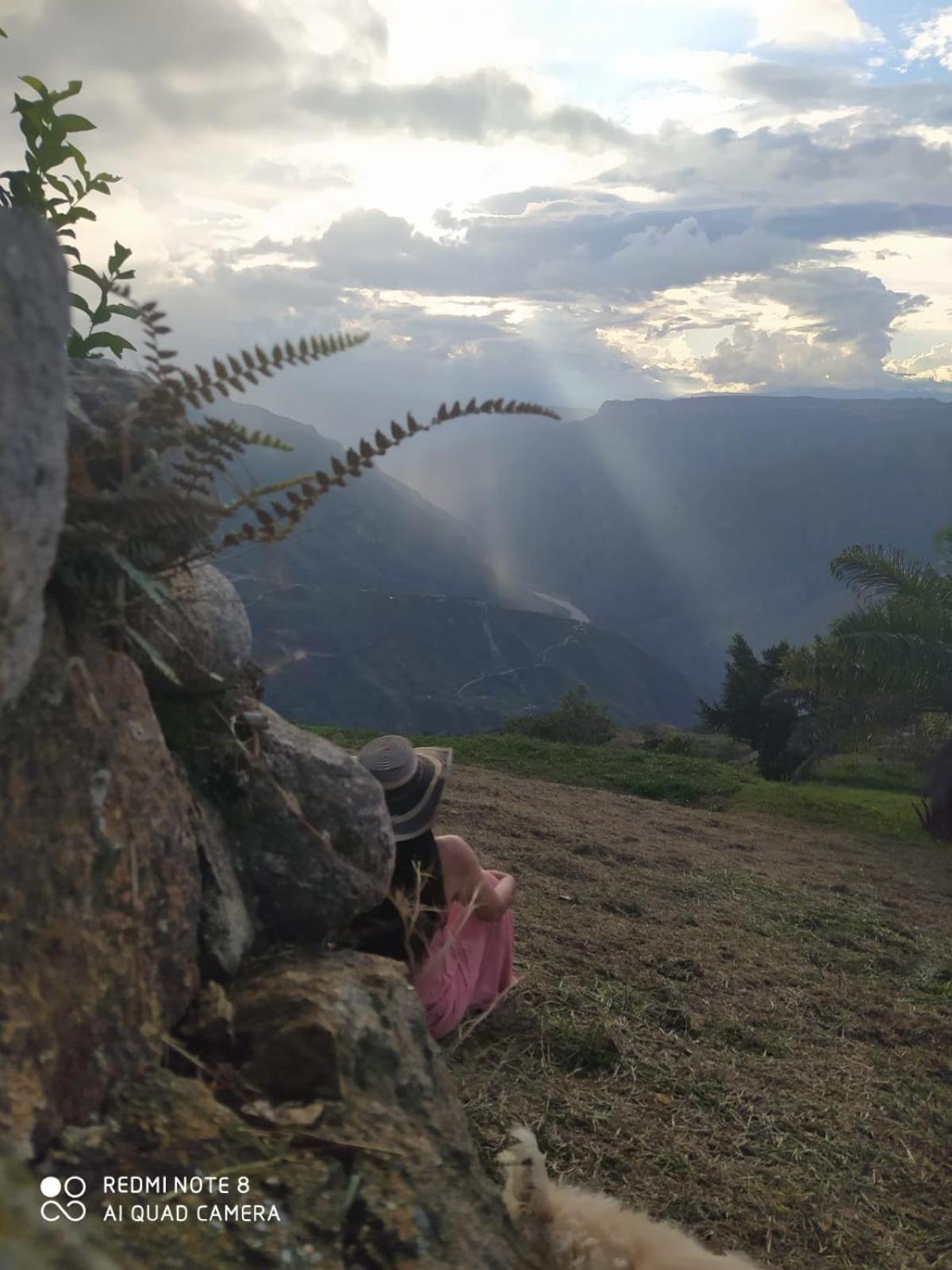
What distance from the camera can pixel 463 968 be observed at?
410 cm

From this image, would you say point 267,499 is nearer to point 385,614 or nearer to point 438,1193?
point 438,1193

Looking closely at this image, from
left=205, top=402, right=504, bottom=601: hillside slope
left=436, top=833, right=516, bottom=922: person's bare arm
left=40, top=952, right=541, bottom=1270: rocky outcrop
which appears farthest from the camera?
left=205, top=402, right=504, bottom=601: hillside slope

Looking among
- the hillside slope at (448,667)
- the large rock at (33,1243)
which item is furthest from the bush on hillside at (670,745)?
the hillside slope at (448,667)

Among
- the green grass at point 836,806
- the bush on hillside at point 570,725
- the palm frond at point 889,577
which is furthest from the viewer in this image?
the bush on hillside at point 570,725

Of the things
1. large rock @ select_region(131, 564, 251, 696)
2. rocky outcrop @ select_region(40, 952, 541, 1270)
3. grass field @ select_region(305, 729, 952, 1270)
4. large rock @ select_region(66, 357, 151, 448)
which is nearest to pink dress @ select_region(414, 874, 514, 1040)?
grass field @ select_region(305, 729, 952, 1270)

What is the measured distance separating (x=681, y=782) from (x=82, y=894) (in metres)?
13.7

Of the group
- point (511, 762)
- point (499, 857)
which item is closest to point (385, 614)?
point (511, 762)

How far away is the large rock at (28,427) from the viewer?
149 cm

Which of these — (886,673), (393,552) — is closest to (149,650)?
(886,673)

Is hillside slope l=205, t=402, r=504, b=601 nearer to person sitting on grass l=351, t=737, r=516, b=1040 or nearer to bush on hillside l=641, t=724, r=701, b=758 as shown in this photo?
bush on hillside l=641, t=724, r=701, b=758

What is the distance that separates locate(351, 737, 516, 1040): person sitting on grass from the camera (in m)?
3.43

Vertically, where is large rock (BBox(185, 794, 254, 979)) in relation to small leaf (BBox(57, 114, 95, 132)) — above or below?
below

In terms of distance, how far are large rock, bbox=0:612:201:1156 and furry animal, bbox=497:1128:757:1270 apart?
3.60 feet

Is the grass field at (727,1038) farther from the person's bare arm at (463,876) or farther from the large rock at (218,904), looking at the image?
the large rock at (218,904)
